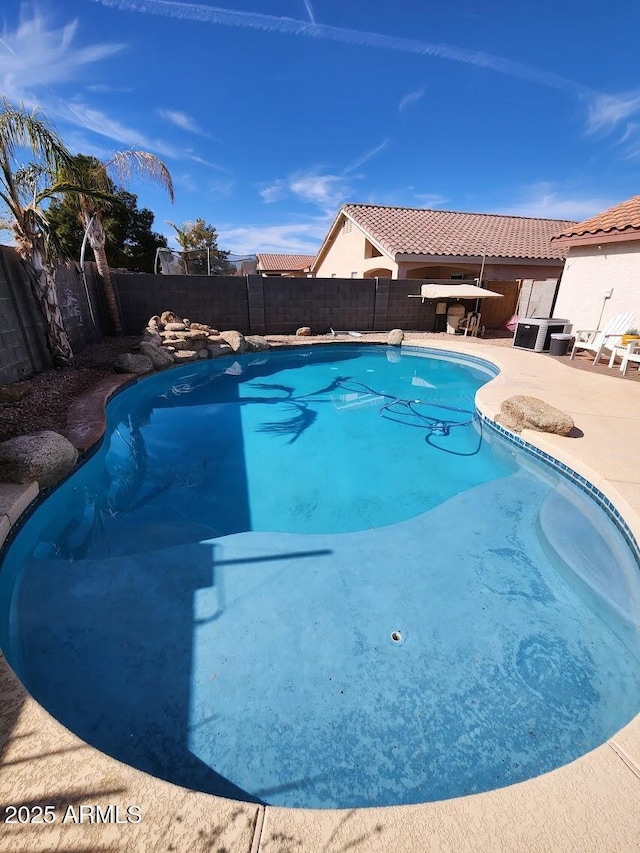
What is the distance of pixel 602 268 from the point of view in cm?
973

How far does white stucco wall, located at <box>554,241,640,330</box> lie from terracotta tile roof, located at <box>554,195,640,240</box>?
0.46 metres

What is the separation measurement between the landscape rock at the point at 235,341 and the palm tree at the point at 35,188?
4652 millimetres

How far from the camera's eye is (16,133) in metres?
5.83

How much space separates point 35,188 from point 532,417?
8.76 metres

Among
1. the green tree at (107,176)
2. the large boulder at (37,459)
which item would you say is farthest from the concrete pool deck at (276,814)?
the green tree at (107,176)

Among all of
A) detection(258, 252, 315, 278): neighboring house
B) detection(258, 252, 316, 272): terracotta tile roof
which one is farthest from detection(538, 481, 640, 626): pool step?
detection(258, 252, 316, 272): terracotta tile roof

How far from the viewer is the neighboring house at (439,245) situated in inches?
601

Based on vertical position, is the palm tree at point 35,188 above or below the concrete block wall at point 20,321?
above

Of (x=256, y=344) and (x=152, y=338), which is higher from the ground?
(x=152, y=338)

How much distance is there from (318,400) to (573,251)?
8863 millimetres

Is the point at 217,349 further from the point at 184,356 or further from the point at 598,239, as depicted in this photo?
the point at 598,239

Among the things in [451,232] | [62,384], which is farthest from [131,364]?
[451,232]

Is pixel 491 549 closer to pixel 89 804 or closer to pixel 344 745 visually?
pixel 344 745

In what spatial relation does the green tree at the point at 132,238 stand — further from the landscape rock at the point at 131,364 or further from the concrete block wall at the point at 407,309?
the landscape rock at the point at 131,364
